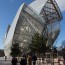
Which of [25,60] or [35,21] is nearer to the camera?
[25,60]

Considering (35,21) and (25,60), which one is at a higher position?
(35,21)

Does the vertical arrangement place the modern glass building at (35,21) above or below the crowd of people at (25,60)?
above

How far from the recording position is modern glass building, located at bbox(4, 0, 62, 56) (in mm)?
88125

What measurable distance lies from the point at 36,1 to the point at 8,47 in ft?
58.7

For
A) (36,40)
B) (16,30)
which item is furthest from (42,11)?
(36,40)

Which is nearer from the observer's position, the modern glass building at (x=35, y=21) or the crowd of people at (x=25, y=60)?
the crowd of people at (x=25, y=60)

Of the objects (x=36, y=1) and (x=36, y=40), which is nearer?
(x=36, y=40)

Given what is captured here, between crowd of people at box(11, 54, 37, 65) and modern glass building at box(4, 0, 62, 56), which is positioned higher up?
modern glass building at box(4, 0, 62, 56)

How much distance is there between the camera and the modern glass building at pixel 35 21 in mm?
88125

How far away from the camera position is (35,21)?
9169cm

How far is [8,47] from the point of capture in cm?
9675

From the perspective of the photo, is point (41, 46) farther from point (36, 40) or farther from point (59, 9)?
point (59, 9)

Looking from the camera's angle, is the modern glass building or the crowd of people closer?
the crowd of people

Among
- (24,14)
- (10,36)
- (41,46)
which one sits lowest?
(41,46)
